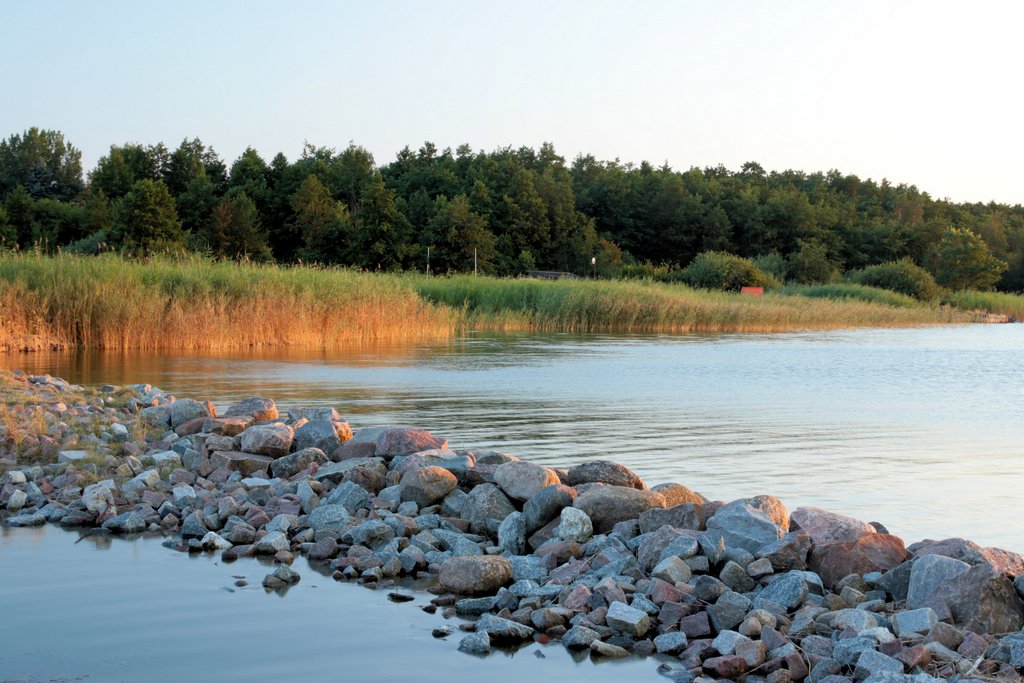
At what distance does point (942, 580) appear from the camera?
494cm

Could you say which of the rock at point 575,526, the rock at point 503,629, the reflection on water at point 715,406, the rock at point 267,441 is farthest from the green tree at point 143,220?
the rock at point 503,629

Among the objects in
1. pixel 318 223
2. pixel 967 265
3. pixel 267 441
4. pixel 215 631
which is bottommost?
pixel 215 631

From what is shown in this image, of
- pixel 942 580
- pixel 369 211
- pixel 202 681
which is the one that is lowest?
pixel 202 681

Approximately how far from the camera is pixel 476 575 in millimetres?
5641

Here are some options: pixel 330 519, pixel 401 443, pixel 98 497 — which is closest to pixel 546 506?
pixel 330 519

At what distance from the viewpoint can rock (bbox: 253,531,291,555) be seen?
6.36 meters

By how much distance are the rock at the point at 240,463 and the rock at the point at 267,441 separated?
0.21 m

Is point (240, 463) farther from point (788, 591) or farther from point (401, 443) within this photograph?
point (788, 591)

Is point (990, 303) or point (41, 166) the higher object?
point (41, 166)

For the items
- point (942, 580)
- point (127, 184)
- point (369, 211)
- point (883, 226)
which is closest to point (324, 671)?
point (942, 580)

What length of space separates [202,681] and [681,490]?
345 cm

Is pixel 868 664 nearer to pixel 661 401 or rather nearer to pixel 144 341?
pixel 661 401

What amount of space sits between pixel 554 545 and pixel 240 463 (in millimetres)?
3100

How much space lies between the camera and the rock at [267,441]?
329 inches
